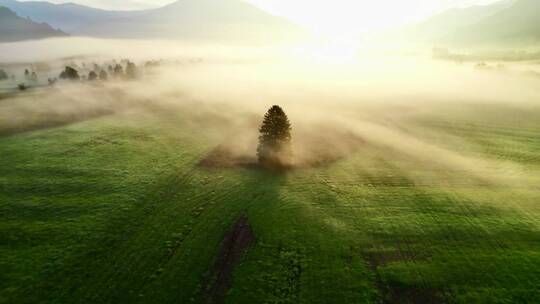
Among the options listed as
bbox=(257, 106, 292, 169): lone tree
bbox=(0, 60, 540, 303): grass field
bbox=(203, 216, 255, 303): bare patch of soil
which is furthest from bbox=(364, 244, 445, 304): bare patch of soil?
bbox=(257, 106, 292, 169): lone tree

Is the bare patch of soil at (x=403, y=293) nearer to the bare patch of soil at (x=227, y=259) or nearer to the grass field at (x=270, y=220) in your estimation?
the grass field at (x=270, y=220)

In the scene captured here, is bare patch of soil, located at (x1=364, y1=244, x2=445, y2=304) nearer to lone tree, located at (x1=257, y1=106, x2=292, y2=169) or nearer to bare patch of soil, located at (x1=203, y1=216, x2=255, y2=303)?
bare patch of soil, located at (x1=203, y1=216, x2=255, y2=303)

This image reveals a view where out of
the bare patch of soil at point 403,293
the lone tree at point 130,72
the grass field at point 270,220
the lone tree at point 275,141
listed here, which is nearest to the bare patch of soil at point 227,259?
the grass field at point 270,220

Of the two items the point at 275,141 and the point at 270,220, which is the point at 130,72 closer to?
the point at 275,141

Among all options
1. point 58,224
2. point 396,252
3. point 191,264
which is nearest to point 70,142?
point 58,224

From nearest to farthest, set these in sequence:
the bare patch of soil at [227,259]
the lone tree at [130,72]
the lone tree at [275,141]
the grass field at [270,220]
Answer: the bare patch of soil at [227,259], the grass field at [270,220], the lone tree at [275,141], the lone tree at [130,72]

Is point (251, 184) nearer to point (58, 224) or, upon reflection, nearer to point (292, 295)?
point (292, 295)

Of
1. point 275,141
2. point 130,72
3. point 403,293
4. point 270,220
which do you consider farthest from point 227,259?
point 130,72
